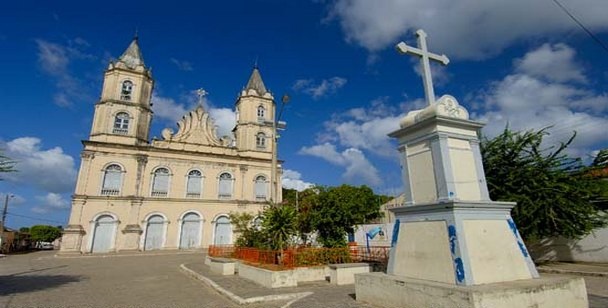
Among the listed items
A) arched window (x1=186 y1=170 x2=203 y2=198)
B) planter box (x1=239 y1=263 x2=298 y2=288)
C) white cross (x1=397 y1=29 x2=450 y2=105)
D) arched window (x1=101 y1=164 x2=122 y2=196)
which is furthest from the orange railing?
arched window (x1=101 y1=164 x2=122 y2=196)

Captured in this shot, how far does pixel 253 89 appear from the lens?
32.0 meters

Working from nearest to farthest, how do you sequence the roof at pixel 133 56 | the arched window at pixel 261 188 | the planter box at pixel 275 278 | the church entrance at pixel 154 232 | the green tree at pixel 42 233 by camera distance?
the planter box at pixel 275 278, the church entrance at pixel 154 232, the roof at pixel 133 56, the arched window at pixel 261 188, the green tree at pixel 42 233

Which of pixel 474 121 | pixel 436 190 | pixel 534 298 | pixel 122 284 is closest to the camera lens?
pixel 534 298

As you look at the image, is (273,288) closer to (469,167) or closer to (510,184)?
(469,167)

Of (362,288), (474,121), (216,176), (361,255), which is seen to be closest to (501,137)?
(361,255)

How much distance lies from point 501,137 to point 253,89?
24.4 metres

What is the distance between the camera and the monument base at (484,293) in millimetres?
3949

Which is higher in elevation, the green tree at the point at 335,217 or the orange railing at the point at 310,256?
the green tree at the point at 335,217

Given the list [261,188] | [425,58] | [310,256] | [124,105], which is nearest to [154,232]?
[261,188]

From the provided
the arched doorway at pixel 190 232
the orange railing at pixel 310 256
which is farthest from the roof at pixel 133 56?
the orange railing at pixel 310 256

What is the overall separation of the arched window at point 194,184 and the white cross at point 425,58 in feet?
78.9

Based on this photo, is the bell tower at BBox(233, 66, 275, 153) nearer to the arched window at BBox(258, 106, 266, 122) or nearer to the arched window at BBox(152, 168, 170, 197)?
the arched window at BBox(258, 106, 266, 122)

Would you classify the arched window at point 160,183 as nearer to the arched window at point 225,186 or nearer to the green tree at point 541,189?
the arched window at point 225,186

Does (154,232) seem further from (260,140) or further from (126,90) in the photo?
(260,140)
